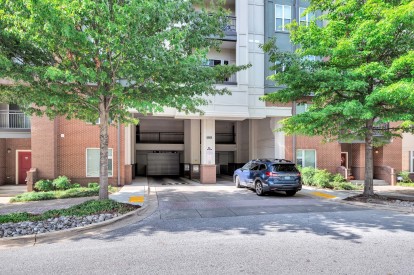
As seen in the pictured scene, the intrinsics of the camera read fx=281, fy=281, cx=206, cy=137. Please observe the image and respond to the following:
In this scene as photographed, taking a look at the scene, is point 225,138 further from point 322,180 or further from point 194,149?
point 322,180

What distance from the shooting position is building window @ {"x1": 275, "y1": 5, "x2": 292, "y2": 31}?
1975cm

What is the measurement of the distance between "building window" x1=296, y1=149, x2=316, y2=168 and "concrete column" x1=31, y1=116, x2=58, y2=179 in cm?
1603

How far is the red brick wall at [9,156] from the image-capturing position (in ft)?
61.4

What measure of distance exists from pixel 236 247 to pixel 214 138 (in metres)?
13.1

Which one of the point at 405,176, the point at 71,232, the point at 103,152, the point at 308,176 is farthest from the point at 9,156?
the point at 405,176

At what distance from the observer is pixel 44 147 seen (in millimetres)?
16344

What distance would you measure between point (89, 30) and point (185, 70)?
9.71ft

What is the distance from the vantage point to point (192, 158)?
73.4ft

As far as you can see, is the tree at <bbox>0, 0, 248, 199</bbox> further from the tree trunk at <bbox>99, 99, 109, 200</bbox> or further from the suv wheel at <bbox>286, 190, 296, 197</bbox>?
the suv wheel at <bbox>286, 190, 296, 197</bbox>

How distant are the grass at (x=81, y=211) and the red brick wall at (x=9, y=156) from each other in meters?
12.8

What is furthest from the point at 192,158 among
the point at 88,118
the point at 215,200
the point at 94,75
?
the point at 94,75

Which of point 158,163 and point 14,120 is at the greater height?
point 14,120

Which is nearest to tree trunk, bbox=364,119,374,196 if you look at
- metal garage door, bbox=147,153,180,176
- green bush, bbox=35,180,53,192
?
green bush, bbox=35,180,53,192

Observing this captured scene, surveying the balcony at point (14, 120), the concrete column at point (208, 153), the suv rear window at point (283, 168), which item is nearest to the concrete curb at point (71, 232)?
the suv rear window at point (283, 168)
